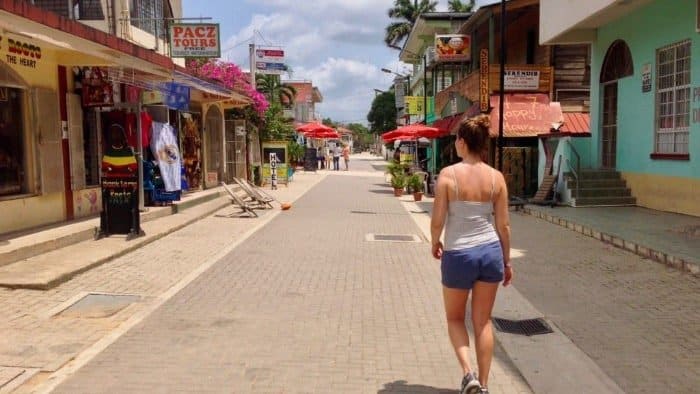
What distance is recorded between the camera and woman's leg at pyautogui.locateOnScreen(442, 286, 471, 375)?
399cm

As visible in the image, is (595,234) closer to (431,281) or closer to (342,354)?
(431,281)

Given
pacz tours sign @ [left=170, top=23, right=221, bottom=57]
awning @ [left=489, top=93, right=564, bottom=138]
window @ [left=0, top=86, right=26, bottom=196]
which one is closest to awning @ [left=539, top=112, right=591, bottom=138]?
awning @ [left=489, top=93, right=564, bottom=138]

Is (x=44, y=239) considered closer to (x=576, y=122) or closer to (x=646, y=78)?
(x=646, y=78)

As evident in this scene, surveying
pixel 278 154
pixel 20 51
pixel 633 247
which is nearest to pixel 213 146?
pixel 278 154

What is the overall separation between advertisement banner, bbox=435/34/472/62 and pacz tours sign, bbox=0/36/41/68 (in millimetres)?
17394

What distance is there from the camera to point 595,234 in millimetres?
10469

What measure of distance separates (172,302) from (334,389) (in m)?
2.90

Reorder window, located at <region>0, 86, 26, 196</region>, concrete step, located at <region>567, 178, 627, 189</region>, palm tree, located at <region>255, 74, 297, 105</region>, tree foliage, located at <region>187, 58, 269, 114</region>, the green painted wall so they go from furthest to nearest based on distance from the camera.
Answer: palm tree, located at <region>255, 74, 297, 105</region> → tree foliage, located at <region>187, 58, 269, 114</region> → concrete step, located at <region>567, 178, 627, 189</region> → the green painted wall → window, located at <region>0, 86, 26, 196</region>

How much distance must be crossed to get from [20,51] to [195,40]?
9035 millimetres

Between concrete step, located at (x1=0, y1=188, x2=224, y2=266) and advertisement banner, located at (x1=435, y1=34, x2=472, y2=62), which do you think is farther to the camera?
advertisement banner, located at (x1=435, y1=34, x2=472, y2=62)

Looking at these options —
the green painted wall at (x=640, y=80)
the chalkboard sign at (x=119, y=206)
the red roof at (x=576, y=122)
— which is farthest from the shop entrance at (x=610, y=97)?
the chalkboard sign at (x=119, y=206)

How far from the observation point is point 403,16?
55969mm

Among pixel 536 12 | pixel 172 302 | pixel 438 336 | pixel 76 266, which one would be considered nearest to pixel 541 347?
pixel 438 336

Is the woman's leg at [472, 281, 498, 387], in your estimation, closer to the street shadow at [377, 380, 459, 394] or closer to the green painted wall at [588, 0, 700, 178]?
the street shadow at [377, 380, 459, 394]
